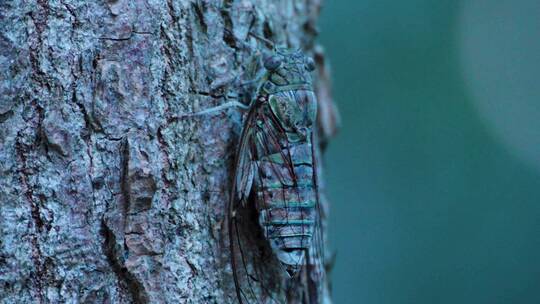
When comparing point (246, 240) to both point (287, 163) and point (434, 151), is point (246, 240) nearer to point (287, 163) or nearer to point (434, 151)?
point (287, 163)

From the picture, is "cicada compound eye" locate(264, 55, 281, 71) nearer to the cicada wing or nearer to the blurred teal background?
the cicada wing

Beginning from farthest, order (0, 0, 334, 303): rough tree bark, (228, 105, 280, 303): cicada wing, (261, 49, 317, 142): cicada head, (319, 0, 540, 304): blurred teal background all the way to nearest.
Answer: (319, 0, 540, 304): blurred teal background → (261, 49, 317, 142): cicada head → (228, 105, 280, 303): cicada wing → (0, 0, 334, 303): rough tree bark

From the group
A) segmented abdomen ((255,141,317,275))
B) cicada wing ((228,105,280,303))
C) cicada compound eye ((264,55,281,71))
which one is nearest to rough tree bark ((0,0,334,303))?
cicada wing ((228,105,280,303))

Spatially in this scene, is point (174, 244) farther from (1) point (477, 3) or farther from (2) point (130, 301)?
(1) point (477, 3)

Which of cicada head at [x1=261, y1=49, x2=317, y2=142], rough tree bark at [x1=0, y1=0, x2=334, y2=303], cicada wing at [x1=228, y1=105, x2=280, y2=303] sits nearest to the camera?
rough tree bark at [x1=0, y1=0, x2=334, y2=303]

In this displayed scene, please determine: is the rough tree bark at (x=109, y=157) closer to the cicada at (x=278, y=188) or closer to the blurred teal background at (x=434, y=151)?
the cicada at (x=278, y=188)

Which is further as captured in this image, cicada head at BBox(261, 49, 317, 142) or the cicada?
cicada head at BBox(261, 49, 317, 142)
